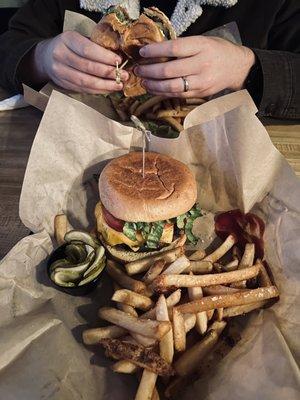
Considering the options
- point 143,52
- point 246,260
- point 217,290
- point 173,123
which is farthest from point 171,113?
point 217,290

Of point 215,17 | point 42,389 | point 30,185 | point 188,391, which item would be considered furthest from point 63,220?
point 215,17

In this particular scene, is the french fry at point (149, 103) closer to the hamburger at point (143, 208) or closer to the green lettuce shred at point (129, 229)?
the hamburger at point (143, 208)

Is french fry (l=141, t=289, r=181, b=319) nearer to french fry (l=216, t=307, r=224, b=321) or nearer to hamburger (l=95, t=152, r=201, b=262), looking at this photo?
french fry (l=216, t=307, r=224, b=321)

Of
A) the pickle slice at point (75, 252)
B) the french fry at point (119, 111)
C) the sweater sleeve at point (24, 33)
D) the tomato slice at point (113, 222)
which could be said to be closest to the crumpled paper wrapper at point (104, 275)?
the pickle slice at point (75, 252)

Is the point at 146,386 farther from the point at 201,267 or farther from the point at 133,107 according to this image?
the point at 133,107

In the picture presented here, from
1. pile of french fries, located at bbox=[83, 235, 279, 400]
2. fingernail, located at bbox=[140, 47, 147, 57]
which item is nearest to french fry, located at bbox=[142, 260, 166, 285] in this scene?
pile of french fries, located at bbox=[83, 235, 279, 400]

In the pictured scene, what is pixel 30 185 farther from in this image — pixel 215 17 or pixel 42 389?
pixel 215 17
